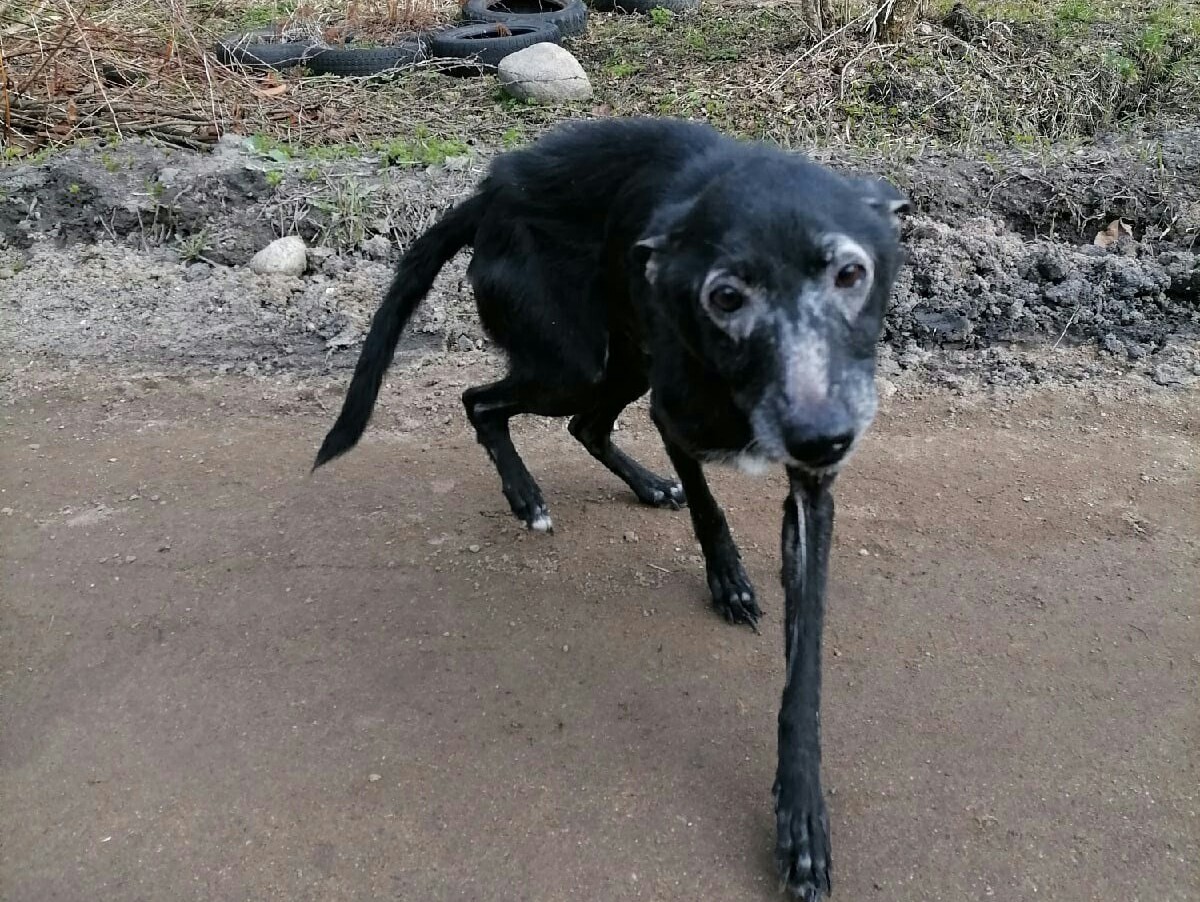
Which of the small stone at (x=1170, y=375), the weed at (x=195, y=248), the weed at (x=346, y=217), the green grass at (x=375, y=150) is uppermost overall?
the green grass at (x=375, y=150)

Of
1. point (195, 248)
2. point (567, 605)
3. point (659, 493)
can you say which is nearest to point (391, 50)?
point (195, 248)

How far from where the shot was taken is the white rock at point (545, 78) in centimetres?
707

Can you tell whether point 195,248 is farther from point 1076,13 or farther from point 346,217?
point 1076,13

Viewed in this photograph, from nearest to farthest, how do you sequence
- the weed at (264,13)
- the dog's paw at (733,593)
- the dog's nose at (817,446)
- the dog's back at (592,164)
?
the dog's nose at (817,446) < the dog's back at (592,164) < the dog's paw at (733,593) < the weed at (264,13)

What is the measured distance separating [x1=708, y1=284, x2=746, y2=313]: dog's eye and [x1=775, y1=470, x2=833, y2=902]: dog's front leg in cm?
53

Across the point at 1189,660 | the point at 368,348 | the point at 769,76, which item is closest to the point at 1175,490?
the point at 1189,660

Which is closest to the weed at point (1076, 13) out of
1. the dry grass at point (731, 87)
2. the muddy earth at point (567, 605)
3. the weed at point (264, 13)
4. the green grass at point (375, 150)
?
the dry grass at point (731, 87)

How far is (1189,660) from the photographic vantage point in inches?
112

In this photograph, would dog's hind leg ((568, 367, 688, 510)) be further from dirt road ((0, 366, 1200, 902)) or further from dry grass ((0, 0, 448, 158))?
dry grass ((0, 0, 448, 158))

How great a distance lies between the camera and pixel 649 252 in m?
2.59

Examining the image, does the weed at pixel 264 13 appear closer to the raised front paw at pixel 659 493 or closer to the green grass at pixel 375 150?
the green grass at pixel 375 150

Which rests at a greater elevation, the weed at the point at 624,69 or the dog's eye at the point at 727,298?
the dog's eye at the point at 727,298

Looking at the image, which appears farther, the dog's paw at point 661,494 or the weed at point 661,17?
the weed at point 661,17

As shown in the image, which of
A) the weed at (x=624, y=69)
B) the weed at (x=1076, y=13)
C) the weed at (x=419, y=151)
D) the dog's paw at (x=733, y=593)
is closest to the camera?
the dog's paw at (x=733, y=593)
